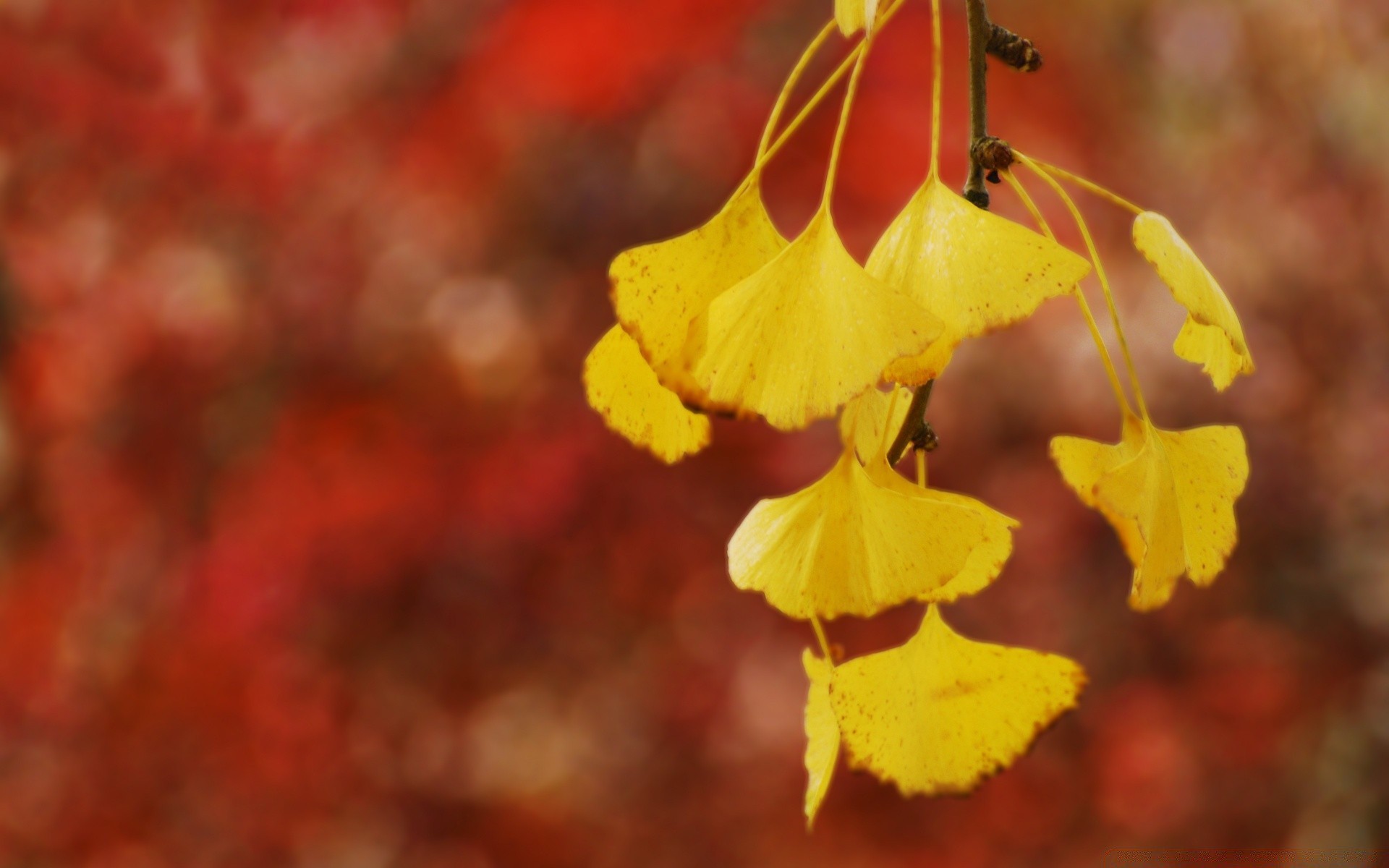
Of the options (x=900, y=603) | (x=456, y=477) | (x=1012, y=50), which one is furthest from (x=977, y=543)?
(x=456, y=477)

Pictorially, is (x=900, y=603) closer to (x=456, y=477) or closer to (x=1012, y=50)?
(x=1012, y=50)

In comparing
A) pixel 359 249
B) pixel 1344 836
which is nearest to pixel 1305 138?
pixel 1344 836

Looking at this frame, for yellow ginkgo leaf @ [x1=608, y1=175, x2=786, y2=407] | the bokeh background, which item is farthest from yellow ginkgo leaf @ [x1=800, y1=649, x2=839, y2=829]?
the bokeh background

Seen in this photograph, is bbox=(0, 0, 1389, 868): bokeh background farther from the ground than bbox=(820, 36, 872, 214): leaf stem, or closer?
closer

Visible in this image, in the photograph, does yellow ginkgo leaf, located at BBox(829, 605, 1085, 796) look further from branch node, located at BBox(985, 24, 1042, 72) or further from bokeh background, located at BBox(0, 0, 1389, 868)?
bokeh background, located at BBox(0, 0, 1389, 868)

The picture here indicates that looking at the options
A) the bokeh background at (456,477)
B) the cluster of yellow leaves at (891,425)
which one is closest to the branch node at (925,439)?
the cluster of yellow leaves at (891,425)

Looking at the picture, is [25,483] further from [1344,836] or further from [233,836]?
[1344,836]
